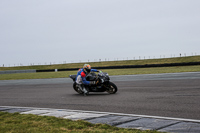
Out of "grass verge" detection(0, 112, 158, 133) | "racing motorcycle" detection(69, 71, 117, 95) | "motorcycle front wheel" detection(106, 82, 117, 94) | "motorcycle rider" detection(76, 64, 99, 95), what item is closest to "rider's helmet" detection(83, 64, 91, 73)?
"motorcycle rider" detection(76, 64, 99, 95)

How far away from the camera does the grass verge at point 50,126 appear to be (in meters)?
5.25

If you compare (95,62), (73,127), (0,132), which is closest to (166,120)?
(73,127)

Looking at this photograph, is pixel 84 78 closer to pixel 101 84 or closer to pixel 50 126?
pixel 101 84

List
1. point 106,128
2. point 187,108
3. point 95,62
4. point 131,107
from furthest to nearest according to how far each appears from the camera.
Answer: point 95,62 → point 131,107 → point 187,108 → point 106,128

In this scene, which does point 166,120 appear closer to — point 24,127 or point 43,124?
point 43,124

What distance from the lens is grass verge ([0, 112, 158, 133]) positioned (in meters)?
5.25

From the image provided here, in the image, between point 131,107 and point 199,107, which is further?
point 131,107

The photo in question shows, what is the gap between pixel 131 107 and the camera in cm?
820

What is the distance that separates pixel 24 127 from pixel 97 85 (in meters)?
7.09

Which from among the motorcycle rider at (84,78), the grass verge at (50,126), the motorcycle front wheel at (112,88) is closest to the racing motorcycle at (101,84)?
the motorcycle front wheel at (112,88)

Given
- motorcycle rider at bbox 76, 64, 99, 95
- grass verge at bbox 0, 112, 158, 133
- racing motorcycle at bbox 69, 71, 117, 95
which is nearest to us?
grass verge at bbox 0, 112, 158, 133

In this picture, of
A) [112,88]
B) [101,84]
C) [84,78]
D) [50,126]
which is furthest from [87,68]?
[50,126]

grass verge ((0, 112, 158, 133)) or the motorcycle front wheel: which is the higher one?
the motorcycle front wheel

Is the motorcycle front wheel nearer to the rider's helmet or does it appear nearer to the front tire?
the front tire
